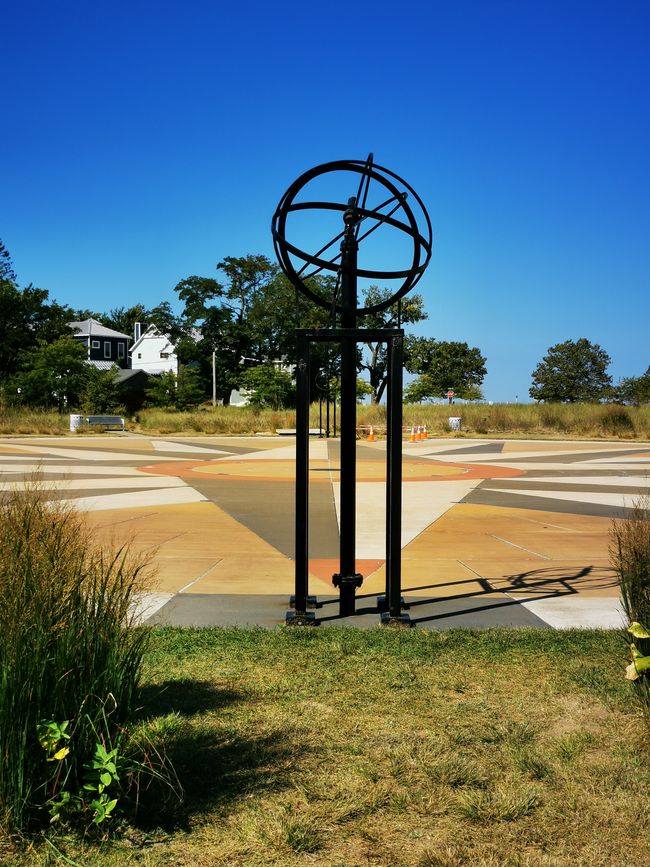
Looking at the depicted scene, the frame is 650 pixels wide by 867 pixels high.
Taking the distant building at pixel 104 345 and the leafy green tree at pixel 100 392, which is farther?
the distant building at pixel 104 345

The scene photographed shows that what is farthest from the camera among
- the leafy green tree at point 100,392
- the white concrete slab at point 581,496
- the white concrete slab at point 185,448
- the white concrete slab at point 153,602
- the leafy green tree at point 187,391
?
the leafy green tree at point 187,391

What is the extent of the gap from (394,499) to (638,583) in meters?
1.88

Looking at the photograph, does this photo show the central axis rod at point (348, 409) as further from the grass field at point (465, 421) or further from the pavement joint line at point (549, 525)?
the grass field at point (465, 421)

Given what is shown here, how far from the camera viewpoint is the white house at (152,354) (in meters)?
77.6

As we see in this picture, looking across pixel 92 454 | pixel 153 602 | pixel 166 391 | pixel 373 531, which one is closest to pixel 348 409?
pixel 153 602

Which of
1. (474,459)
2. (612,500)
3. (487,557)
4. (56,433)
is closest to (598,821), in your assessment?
(487,557)

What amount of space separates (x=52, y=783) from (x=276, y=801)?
0.85 metres

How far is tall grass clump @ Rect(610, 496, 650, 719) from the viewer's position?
4.11 meters

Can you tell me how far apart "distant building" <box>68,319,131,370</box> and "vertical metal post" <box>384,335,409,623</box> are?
252ft

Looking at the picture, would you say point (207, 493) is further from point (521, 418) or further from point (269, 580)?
point (521, 418)

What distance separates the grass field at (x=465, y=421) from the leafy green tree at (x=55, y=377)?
3.59m

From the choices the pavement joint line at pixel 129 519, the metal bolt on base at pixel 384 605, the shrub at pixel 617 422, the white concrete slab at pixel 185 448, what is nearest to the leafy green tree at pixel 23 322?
the white concrete slab at pixel 185 448

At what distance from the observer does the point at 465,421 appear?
4212 cm

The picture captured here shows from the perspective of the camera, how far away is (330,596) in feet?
24.2
